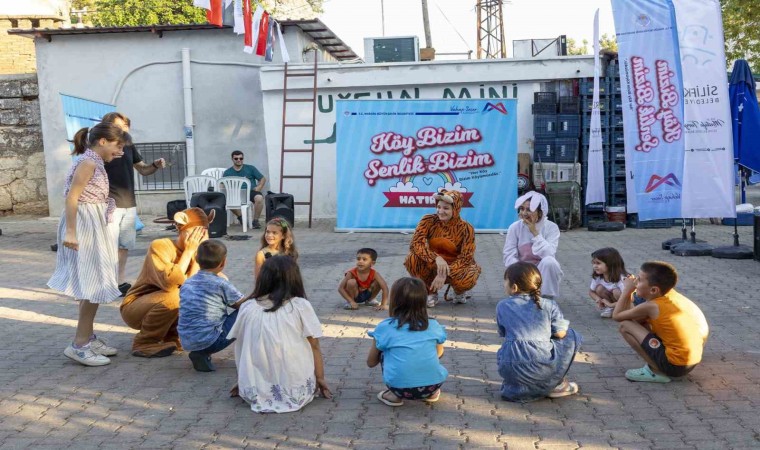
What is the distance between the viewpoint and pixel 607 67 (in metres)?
16.8

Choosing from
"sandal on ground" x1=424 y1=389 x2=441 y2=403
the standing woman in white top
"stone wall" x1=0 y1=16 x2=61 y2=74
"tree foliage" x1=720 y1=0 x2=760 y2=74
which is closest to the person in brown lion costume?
"sandal on ground" x1=424 y1=389 x2=441 y2=403

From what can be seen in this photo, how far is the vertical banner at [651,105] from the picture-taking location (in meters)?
11.2

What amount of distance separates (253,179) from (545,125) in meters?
5.67

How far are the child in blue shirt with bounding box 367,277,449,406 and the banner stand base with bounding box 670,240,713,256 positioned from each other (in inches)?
297

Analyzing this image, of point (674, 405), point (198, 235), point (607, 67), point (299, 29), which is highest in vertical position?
point (299, 29)

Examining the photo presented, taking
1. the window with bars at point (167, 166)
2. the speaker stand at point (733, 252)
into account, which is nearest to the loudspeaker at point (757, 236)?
the speaker stand at point (733, 252)

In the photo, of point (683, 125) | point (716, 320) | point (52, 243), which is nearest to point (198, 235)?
point (716, 320)

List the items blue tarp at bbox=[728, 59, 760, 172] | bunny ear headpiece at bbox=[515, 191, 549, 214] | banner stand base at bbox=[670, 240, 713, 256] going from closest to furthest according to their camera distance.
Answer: bunny ear headpiece at bbox=[515, 191, 549, 214]
banner stand base at bbox=[670, 240, 713, 256]
blue tarp at bbox=[728, 59, 760, 172]

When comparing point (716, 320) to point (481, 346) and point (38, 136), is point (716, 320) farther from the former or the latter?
point (38, 136)

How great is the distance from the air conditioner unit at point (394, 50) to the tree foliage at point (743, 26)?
9.65 meters

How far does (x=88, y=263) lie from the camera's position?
6.32m

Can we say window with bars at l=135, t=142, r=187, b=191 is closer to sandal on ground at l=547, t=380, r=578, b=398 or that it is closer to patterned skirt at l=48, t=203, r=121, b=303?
patterned skirt at l=48, t=203, r=121, b=303

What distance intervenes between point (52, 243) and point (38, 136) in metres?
5.30

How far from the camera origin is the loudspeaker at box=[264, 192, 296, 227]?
15.6 m
